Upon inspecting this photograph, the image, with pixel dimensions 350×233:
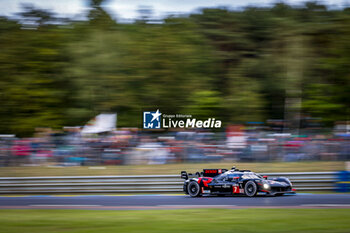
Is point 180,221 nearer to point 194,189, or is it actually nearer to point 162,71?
point 194,189

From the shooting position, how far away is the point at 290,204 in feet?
35.1

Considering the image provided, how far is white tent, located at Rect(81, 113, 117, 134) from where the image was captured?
1755 cm

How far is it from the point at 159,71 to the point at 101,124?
7.01 meters

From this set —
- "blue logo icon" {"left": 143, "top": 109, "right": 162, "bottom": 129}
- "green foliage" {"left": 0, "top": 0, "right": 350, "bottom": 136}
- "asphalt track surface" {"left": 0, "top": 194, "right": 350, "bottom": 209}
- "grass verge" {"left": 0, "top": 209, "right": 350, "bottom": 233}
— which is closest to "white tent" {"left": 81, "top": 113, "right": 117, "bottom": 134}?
"blue logo icon" {"left": 143, "top": 109, "right": 162, "bottom": 129}

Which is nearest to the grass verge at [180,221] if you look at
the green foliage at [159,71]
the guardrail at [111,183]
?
the guardrail at [111,183]

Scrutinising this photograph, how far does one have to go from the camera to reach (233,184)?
1292cm

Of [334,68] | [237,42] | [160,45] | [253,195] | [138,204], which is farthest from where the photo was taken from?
[237,42]

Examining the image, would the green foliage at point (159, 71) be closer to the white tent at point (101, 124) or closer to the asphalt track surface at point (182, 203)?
the white tent at point (101, 124)

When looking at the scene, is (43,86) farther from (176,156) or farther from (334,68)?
(334,68)

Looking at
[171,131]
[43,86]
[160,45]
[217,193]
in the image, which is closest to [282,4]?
[160,45]

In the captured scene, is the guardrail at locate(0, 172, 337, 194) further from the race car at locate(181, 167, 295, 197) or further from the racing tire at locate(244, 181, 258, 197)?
the racing tire at locate(244, 181, 258, 197)

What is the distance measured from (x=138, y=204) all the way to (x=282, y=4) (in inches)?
1085

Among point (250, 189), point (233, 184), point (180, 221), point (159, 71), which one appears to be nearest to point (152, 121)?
point (159, 71)

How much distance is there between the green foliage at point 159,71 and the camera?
A: 2536 centimetres
